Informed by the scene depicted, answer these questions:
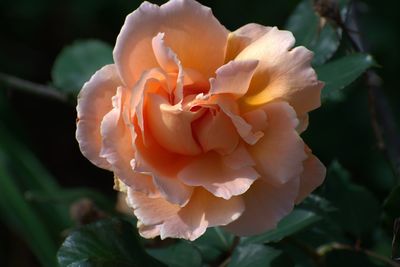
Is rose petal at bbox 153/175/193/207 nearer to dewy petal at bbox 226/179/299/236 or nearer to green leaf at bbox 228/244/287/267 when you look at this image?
dewy petal at bbox 226/179/299/236

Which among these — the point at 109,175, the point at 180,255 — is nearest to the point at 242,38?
the point at 180,255

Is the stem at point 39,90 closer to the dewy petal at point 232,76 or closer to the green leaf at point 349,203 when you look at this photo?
the green leaf at point 349,203

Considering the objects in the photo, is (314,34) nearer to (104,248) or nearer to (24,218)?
(104,248)

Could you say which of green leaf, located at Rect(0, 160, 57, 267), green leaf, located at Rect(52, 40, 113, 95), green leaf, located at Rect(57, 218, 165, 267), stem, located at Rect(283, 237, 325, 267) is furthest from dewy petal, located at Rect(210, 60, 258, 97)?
green leaf, located at Rect(0, 160, 57, 267)

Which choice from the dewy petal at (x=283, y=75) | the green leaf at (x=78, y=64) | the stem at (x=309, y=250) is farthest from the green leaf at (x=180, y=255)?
the green leaf at (x=78, y=64)

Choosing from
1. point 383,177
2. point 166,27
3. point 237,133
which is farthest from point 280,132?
point 383,177
